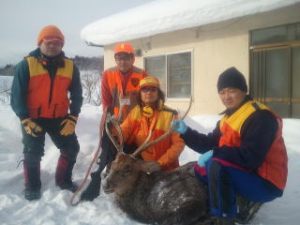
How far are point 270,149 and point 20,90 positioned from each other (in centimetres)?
286

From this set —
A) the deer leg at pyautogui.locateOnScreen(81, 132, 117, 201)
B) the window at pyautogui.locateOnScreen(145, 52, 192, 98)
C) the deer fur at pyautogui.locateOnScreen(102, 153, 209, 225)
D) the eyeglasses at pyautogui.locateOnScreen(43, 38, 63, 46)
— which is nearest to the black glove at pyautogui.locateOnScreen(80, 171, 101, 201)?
the deer leg at pyautogui.locateOnScreen(81, 132, 117, 201)

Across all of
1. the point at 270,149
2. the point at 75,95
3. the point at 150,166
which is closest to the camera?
the point at 270,149

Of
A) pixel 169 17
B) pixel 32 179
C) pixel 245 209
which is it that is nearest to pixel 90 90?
pixel 169 17

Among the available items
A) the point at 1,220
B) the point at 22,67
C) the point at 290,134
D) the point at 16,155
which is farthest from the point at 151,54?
the point at 1,220

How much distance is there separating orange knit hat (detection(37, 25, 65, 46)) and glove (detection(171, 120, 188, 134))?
71.3 inches

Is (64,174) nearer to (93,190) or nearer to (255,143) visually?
(93,190)

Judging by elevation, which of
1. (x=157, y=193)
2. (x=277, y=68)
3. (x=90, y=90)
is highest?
(x=277, y=68)

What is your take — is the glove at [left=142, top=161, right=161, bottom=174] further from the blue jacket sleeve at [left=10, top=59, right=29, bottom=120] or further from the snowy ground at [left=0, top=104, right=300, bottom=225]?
the blue jacket sleeve at [left=10, top=59, right=29, bottom=120]

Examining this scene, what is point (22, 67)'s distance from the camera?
4.93 meters

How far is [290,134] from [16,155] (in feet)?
15.2

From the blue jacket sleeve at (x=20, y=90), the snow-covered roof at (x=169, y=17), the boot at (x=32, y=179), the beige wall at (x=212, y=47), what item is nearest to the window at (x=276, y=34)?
the beige wall at (x=212, y=47)

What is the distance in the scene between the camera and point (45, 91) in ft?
16.6

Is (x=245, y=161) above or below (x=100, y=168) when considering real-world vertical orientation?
above

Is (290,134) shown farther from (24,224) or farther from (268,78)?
(24,224)
